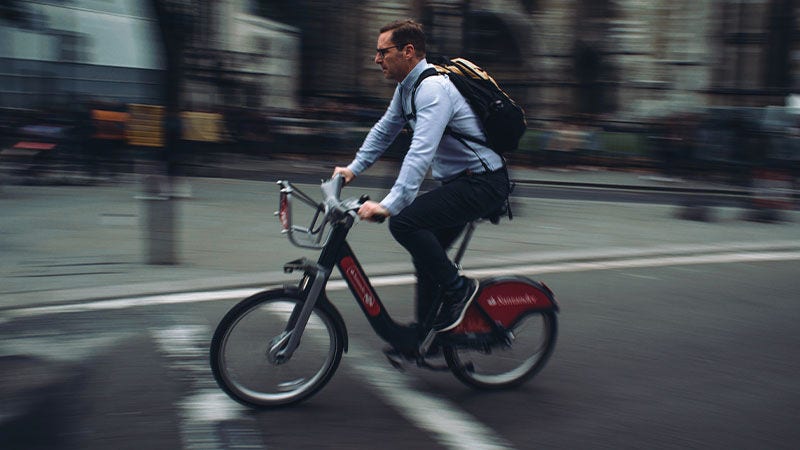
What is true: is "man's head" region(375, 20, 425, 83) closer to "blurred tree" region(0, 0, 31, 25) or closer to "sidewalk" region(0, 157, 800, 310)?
"blurred tree" region(0, 0, 31, 25)

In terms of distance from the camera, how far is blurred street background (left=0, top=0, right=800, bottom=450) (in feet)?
14.0

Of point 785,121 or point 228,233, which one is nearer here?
point 228,233

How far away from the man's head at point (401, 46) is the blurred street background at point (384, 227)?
61.3 inches

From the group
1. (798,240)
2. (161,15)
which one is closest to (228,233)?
(161,15)

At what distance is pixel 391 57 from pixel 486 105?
48 cm

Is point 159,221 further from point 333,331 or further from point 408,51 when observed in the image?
point 408,51

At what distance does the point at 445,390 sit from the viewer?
4.62 metres

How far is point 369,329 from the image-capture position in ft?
19.1

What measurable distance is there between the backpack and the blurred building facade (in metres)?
13.6

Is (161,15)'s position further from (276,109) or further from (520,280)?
(276,109)

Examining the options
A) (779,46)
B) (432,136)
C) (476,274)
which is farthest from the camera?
(779,46)

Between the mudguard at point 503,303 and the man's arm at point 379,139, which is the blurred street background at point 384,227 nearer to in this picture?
the mudguard at point 503,303

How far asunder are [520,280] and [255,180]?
34.3 ft

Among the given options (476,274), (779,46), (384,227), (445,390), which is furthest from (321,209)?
(779,46)
